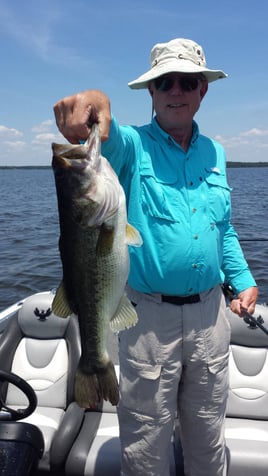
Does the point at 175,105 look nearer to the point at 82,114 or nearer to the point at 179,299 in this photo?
the point at 82,114

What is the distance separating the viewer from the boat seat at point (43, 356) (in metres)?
4.71

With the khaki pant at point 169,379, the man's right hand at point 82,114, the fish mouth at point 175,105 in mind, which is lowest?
the khaki pant at point 169,379

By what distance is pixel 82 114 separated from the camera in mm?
1914

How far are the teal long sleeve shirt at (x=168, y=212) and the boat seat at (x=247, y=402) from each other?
5.96 ft

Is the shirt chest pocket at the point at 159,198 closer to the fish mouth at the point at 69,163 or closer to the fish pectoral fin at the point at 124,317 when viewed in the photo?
the fish pectoral fin at the point at 124,317

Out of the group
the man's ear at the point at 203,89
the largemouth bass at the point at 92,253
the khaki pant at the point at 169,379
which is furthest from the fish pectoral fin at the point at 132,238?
the man's ear at the point at 203,89

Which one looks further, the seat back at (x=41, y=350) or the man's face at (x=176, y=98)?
the seat back at (x=41, y=350)

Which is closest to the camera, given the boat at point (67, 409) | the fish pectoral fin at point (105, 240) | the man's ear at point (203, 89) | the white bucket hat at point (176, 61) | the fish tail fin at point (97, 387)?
the fish pectoral fin at point (105, 240)

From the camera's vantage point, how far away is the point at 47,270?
13305 mm

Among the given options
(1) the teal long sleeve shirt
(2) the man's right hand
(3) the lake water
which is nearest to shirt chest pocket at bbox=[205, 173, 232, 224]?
(1) the teal long sleeve shirt

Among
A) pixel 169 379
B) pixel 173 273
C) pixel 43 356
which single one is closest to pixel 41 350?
pixel 43 356

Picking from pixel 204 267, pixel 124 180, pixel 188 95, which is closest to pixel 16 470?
pixel 204 267

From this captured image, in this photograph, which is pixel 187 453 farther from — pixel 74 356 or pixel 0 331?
pixel 0 331

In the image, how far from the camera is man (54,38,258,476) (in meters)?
2.61
